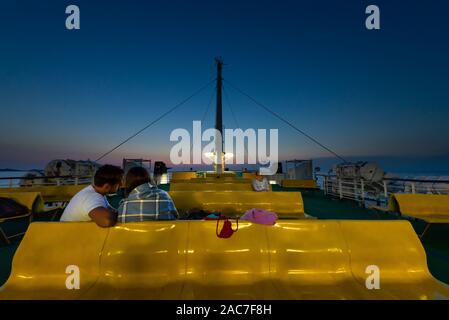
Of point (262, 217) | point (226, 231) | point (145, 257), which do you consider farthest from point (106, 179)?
point (262, 217)

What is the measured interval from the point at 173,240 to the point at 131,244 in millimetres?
374

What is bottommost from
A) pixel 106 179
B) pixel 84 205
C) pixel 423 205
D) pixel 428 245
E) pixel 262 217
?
pixel 428 245

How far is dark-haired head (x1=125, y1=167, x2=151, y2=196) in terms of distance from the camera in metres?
2.07

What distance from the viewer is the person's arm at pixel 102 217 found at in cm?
182

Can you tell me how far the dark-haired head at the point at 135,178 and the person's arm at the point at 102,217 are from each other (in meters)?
0.31

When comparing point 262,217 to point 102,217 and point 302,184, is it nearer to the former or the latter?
point 102,217

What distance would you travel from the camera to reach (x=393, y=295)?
4.96 ft

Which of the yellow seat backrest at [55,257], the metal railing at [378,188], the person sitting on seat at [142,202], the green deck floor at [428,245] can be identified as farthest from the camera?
the metal railing at [378,188]

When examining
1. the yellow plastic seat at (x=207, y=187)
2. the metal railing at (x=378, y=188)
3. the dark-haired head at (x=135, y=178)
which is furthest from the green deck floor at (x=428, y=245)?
the yellow plastic seat at (x=207, y=187)

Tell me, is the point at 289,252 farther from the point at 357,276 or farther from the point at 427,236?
the point at 427,236

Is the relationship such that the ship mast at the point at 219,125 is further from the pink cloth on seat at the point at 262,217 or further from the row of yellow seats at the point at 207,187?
the pink cloth on seat at the point at 262,217

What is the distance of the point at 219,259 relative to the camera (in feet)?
5.90

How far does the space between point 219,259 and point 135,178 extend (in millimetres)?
1156

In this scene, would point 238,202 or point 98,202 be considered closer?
point 98,202
